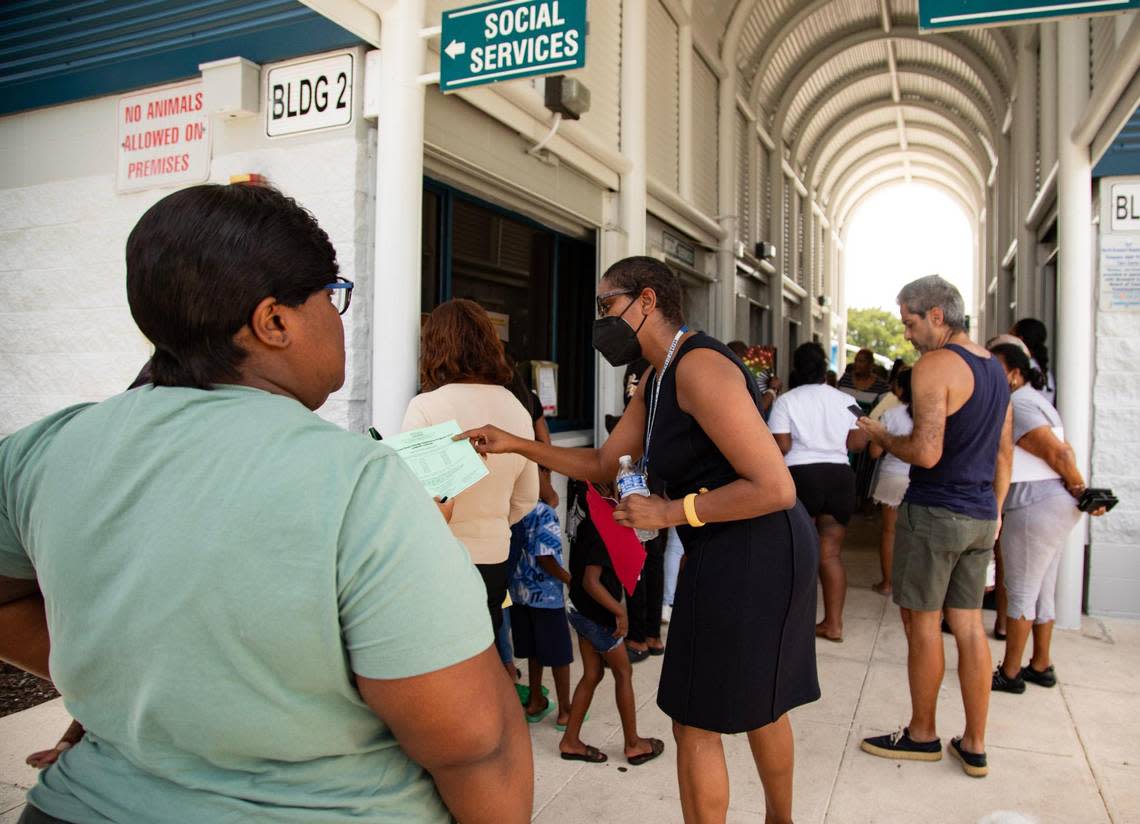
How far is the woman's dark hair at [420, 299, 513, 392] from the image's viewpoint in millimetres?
3258

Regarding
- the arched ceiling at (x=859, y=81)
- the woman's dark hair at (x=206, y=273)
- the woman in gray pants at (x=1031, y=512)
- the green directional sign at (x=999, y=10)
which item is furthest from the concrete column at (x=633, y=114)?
the woman's dark hair at (x=206, y=273)

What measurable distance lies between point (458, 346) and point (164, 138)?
2559 millimetres

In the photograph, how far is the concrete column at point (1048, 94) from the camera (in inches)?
258

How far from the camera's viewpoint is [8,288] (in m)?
5.11

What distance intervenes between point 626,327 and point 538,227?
3.93 m

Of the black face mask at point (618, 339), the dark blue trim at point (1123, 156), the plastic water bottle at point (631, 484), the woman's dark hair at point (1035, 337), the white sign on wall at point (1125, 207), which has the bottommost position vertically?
the plastic water bottle at point (631, 484)

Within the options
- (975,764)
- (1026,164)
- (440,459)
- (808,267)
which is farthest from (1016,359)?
(808,267)

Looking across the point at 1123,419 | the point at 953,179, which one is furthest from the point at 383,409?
the point at 953,179

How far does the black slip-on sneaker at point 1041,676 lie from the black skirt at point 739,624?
284 centimetres

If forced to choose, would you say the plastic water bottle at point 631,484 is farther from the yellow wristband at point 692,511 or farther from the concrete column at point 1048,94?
the concrete column at point 1048,94

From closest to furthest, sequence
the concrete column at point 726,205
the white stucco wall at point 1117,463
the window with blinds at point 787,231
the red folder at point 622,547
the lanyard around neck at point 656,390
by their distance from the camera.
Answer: the lanyard around neck at point 656,390
the red folder at point 622,547
the white stucco wall at point 1117,463
the concrete column at point 726,205
the window with blinds at point 787,231

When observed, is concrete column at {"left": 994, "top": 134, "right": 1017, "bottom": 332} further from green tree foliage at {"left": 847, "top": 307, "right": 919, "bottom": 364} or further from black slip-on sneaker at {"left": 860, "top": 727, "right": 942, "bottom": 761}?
green tree foliage at {"left": 847, "top": 307, "right": 919, "bottom": 364}

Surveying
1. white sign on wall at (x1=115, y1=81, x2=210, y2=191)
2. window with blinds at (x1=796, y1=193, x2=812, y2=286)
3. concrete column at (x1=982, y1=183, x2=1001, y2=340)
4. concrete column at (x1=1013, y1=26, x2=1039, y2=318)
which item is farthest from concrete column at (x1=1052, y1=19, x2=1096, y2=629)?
window with blinds at (x1=796, y1=193, x2=812, y2=286)

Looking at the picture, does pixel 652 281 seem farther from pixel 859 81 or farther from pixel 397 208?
pixel 859 81
